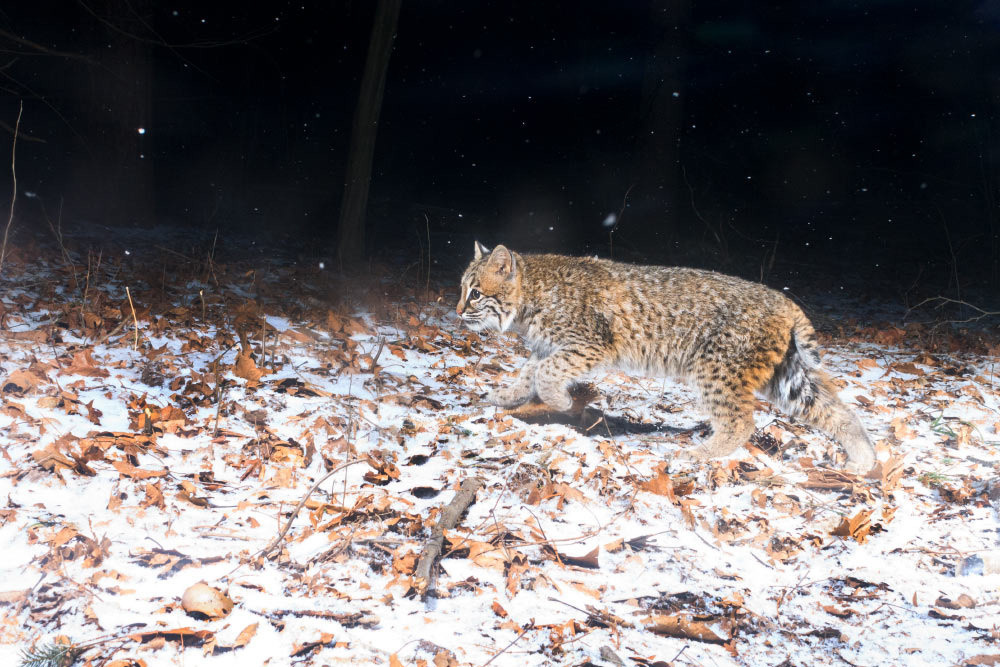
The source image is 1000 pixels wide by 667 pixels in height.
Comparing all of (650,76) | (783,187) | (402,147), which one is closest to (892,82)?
(783,187)

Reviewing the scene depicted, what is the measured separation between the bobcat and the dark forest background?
657 cm

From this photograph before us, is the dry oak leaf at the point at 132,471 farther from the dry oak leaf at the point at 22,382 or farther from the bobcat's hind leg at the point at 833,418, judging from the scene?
the bobcat's hind leg at the point at 833,418

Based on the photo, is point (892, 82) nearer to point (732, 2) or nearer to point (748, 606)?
point (732, 2)

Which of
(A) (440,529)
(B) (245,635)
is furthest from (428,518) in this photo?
(B) (245,635)

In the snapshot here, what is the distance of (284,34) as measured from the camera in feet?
60.5

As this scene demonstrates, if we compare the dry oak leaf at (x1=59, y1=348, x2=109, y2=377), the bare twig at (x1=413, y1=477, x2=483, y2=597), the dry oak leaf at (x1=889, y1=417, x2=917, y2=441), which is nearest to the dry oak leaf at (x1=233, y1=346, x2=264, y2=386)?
the dry oak leaf at (x1=59, y1=348, x2=109, y2=377)

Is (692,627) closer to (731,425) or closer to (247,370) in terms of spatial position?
(731,425)

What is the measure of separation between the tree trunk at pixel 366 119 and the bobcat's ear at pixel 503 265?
3.93 m

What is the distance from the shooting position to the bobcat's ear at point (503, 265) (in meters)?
6.30

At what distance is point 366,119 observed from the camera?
938cm

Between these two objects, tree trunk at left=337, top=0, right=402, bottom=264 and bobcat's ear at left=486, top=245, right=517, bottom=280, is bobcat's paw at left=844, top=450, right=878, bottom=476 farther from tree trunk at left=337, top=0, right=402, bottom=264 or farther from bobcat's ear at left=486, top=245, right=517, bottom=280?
tree trunk at left=337, top=0, right=402, bottom=264

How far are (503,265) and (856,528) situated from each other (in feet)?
11.8

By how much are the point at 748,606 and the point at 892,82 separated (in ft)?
87.4

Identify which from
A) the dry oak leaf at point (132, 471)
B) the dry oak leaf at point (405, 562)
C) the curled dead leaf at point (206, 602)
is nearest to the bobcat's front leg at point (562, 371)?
the dry oak leaf at point (405, 562)
